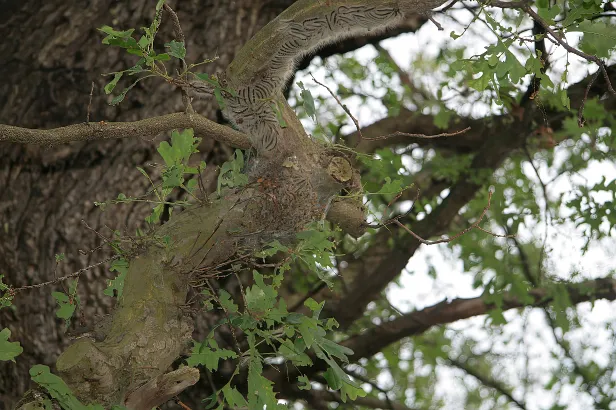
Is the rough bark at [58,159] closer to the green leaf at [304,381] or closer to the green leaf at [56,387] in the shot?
the green leaf at [304,381]

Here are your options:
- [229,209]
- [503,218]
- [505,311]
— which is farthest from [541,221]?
[229,209]

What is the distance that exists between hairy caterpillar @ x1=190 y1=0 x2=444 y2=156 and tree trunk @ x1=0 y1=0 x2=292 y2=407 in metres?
1.10

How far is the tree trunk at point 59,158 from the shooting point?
123 inches

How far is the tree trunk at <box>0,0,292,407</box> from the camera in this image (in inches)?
123

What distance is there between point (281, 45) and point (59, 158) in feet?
5.43

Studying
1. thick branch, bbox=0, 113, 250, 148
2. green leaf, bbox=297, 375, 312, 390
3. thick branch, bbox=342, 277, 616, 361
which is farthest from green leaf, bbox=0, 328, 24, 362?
thick branch, bbox=342, 277, 616, 361

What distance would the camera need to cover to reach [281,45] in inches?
78.6

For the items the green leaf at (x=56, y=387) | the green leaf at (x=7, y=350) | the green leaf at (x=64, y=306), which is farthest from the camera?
the green leaf at (x=64, y=306)

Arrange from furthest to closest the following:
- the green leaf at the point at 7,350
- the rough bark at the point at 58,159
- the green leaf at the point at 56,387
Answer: the rough bark at the point at 58,159 → the green leaf at the point at 7,350 → the green leaf at the point at 56,387

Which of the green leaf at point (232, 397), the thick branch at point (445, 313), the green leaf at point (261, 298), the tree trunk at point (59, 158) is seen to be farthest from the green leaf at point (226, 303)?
the thick branch at point (445, 313)

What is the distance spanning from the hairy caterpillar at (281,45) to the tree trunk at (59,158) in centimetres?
110

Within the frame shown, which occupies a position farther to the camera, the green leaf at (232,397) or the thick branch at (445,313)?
the thick branch at (445,313)

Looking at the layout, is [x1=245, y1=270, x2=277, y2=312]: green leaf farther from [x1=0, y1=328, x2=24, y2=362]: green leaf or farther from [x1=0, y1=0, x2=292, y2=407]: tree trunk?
[x1=0, y1=0, x2=292, y2=407]: tree trunk

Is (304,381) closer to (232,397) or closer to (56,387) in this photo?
(232,397)
